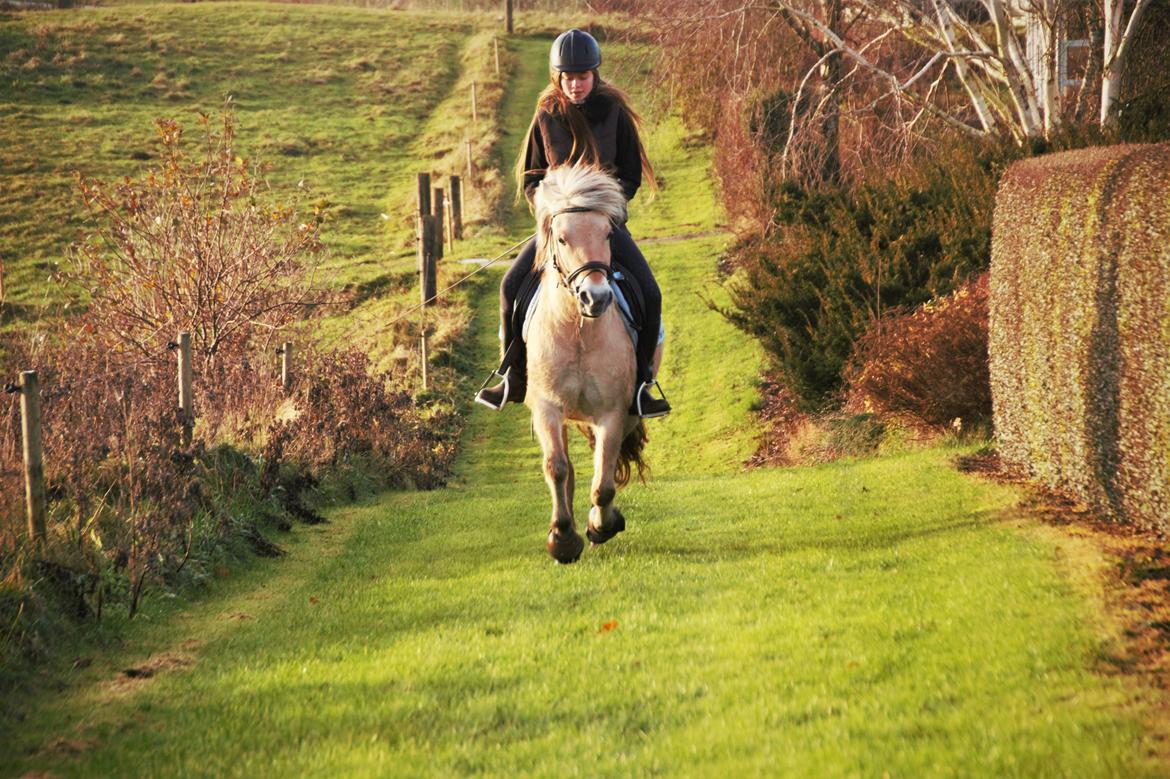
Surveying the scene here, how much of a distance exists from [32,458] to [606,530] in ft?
14.3

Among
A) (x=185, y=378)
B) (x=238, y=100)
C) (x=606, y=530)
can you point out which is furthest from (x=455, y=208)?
(x=606, y=530)

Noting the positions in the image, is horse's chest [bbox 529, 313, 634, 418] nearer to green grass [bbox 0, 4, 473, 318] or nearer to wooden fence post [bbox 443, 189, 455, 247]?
green grass [bbox 0, 4, 473, 318]

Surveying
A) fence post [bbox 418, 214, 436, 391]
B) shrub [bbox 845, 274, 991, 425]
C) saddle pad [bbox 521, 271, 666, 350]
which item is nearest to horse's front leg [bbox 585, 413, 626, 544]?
saddle pad [bbox 521, 271, 666, 350]

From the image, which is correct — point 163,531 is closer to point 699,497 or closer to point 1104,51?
point 699,497

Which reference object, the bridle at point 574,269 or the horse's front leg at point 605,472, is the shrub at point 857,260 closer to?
the horse's front leg at point 605,472

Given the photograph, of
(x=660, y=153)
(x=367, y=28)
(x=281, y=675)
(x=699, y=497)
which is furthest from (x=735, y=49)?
(x=367, y=28)

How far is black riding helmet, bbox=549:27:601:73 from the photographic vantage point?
9.08 meters

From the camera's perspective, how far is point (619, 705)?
5.77 m

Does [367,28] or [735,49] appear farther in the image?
[367,28]

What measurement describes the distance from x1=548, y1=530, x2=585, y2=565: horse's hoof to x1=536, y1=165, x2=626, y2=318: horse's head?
199cm

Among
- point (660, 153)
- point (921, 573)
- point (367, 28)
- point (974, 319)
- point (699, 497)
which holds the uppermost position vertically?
point (367, 28)

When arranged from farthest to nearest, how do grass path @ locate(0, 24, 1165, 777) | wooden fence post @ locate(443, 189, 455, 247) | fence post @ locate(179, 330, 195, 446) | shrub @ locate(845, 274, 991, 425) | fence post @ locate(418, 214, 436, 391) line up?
wooden fence post @ locate(443, 189, 455, 247) → fence post @ locate(418, 214, 436, 391) → shrub @ locate(845, 274, 991, 425) → fence post @ locate(179, 330, 195, 446) → grass path @ locate(0, 24, 1165, 777)

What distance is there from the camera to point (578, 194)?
27.0ft

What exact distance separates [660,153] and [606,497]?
1724 inches
